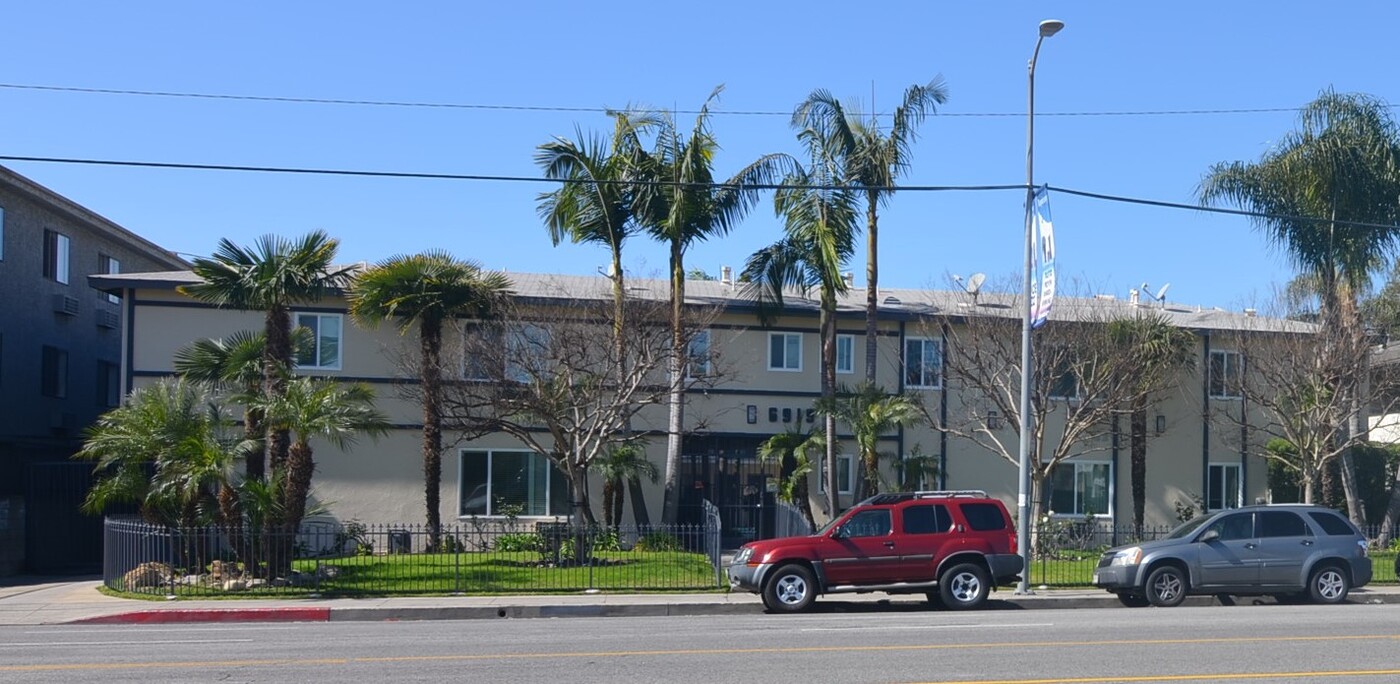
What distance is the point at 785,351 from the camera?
31.4m

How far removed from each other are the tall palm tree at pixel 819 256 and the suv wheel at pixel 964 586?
27.8 feet

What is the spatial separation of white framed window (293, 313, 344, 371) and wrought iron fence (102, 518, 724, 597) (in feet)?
17.7

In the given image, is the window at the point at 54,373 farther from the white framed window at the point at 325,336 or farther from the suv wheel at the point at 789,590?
the suv wheel at the point at 789,590

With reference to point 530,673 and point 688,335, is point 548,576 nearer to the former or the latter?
point 688,335

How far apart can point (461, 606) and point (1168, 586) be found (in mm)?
10730

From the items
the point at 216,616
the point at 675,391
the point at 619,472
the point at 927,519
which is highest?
the point at 675,391

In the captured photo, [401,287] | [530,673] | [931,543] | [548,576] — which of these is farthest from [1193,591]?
[401,287]

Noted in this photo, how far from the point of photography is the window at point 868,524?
19.4 meters

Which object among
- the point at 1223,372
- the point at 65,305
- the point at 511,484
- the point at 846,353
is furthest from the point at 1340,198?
the point at 65,305

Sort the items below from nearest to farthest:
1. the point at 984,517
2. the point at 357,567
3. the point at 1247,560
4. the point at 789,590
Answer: the point at 789,590
the point at 984,517
the point at 1247,560
the point at 357,567

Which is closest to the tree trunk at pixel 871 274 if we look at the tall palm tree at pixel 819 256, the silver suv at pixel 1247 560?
the tall palm tree at pixel 819 256

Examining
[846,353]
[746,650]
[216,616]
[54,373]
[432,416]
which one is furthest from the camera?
[54,373]

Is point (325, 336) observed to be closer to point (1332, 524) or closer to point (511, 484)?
point (511, 484)

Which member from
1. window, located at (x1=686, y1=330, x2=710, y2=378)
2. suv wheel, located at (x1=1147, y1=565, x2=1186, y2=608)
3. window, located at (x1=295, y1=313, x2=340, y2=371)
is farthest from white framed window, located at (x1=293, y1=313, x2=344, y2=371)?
suv wheel, located at (x1=1147, y1=565, x2=1186, y2=608)
